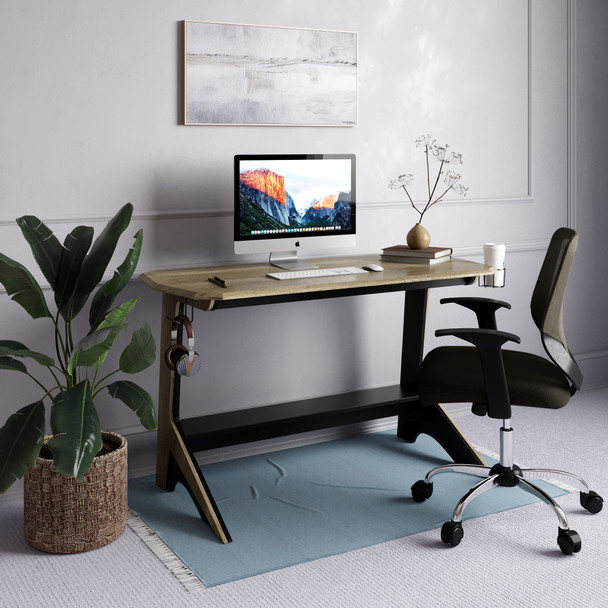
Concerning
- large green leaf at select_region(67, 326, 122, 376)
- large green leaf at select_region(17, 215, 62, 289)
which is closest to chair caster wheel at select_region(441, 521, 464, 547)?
large green leaf at select_region(67, 326, 122, 376)

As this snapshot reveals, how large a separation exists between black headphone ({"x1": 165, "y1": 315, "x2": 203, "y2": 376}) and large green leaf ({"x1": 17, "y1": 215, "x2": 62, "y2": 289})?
0.46 m

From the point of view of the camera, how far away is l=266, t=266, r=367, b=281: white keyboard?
3.04 meters

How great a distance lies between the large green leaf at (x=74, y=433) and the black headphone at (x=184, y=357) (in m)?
0.35

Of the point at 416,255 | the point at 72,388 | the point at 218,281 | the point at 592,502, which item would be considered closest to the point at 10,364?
the point at 72,388

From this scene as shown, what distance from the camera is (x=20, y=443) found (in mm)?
2561

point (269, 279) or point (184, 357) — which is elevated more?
point (269, 279)

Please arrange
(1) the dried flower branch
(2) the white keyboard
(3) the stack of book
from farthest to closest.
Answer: (1) the dried flower branch → (3) the stack of book → (2) the white keyboard

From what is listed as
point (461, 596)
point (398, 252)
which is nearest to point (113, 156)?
point (398, 252)

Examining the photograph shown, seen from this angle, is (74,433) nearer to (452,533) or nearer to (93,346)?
(93,346)

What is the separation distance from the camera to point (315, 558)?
2668 millimetres

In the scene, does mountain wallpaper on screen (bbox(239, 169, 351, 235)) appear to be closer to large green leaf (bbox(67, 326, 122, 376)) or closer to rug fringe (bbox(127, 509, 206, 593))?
large green leaf (bbox(67, 326, 122, 376))

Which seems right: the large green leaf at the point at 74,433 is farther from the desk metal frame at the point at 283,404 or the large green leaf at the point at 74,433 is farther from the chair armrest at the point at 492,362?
the chair armrest at the point at 492,362

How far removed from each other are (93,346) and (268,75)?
151 cm

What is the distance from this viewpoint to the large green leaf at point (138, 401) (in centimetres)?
272
